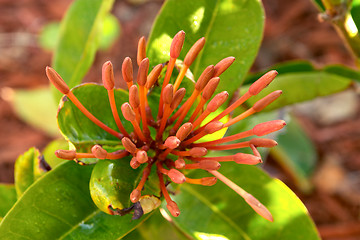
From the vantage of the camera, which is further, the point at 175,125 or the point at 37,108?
the point at 37,108

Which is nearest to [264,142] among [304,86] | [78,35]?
[304,86]

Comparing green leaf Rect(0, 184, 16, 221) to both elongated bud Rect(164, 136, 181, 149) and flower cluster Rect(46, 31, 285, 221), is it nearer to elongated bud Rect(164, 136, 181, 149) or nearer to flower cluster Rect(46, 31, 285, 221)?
flower cluster Rect(46, 31, 285, 221)

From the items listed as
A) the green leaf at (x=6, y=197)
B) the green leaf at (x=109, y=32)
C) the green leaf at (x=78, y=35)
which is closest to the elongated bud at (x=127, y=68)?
the green leaf at (x=78, y=35)

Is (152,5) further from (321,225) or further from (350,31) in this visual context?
(350,31)

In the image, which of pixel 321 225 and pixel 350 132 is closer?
pixel 321 225

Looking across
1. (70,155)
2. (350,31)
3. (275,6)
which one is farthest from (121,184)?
(275,6)

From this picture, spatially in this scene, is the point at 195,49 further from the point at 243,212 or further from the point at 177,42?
the point at 243,212

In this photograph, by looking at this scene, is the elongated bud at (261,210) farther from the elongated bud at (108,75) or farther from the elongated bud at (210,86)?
the elongated bud at (108,75)
